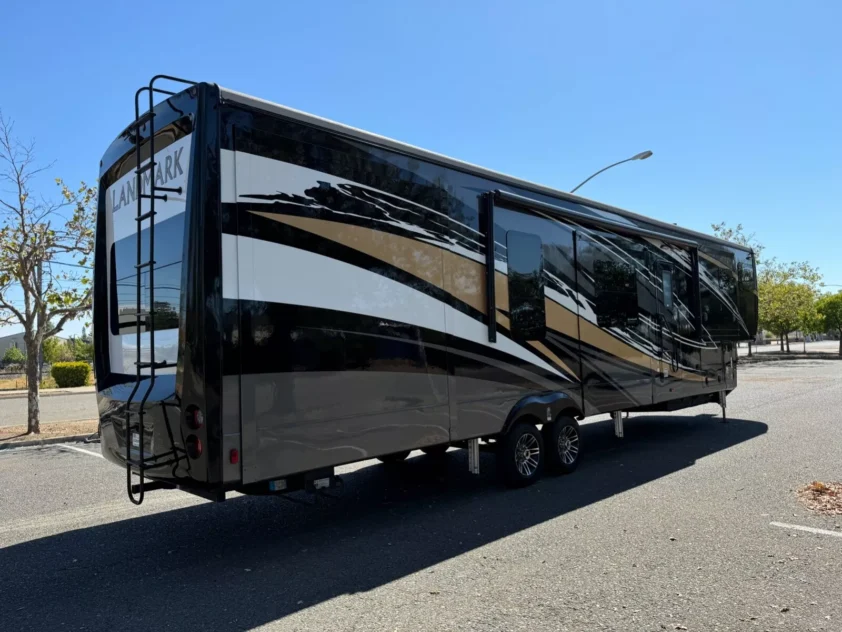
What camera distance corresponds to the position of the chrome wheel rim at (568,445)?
740cm

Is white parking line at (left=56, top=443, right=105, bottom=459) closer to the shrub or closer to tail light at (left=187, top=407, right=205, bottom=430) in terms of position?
tail light at (left=187, top=407, right=205, bottom=430)

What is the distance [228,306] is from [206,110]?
139 centimetres

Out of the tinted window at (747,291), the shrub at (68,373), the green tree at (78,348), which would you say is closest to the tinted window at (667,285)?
the tinted window at (747,291)

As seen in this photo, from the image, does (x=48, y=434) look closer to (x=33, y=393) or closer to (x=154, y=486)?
(x=33, y=393)

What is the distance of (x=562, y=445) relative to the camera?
7.43m

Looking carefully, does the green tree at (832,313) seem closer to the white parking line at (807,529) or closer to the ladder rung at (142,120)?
the white parking line at (807,529)

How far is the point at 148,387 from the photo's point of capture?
187 inches

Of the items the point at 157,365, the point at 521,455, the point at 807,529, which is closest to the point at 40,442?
the point at 157,365

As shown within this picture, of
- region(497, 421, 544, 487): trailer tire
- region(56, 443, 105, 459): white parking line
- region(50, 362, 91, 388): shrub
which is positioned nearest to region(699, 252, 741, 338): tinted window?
region(497, 421, 544, 487): trailer tire

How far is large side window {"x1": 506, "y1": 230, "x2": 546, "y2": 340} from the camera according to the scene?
673 centimetres

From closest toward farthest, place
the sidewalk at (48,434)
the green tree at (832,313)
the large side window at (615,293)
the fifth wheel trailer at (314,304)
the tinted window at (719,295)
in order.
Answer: the fifth wheel trailer at (314,304) → the large side window at (615,293) → the tinted window at (719,295) → the sidewalk at (48,434) → the green tree at (832,313)

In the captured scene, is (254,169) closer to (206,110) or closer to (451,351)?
(206,110)

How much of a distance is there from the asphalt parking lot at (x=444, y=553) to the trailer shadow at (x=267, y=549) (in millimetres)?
19

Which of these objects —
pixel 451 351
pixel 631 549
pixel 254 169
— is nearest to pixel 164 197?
pixel 254 169
